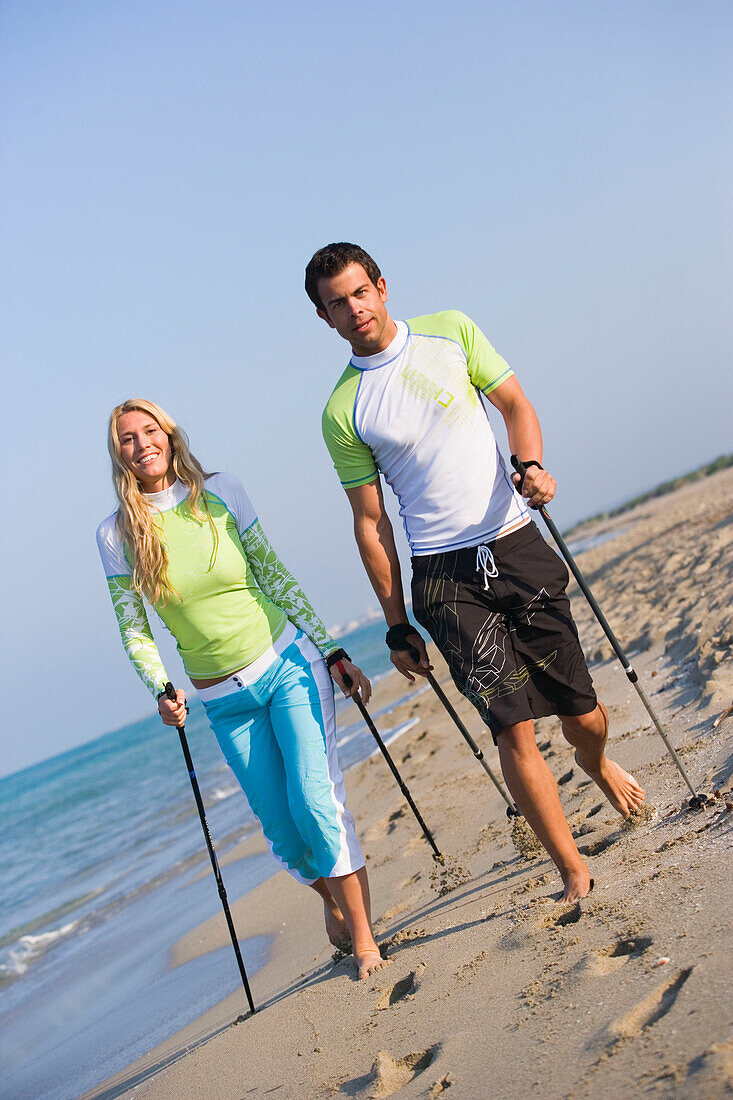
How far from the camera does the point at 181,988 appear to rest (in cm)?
520

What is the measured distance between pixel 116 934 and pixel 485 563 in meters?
5.53

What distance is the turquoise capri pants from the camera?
368 cm

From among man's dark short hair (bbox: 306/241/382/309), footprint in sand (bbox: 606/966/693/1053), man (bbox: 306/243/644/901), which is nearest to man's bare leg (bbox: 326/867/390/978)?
man (bbox: 306/243/644/901)

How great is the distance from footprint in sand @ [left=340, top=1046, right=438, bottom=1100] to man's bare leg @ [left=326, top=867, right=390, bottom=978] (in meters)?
0.90

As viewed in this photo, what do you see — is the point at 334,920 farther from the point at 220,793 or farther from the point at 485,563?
the point at 220,793

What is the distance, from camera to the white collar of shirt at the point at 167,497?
3885 mm

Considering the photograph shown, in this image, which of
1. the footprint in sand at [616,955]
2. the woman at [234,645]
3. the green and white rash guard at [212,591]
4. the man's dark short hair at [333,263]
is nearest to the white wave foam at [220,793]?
the woman at [234,645]

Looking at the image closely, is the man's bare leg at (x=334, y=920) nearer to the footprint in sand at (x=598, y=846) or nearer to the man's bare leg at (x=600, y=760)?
the footprint in sand at (x=598, y=846)

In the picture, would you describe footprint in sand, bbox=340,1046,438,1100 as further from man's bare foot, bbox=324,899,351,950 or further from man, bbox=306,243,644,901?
man's bare foot, bbox=324,899,351,950

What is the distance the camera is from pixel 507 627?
3363 mm

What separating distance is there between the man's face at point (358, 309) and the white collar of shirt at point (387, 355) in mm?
17

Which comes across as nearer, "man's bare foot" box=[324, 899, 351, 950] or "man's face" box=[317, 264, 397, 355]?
"man's face" box=[317, 264, 397, 355]

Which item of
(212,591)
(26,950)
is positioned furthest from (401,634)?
(26,950)

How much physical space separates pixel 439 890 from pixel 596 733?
4.14 feet
